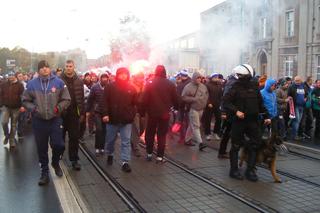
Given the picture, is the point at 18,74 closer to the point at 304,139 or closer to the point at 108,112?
the point at 108,112

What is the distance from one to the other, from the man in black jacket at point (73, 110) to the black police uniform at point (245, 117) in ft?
8.87

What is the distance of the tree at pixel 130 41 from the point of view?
26.2 m

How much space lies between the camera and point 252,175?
23.1ft

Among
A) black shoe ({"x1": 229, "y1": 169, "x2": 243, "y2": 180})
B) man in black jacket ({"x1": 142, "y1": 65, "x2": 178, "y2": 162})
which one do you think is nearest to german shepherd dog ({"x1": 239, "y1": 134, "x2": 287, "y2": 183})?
black shoe ({"x1": 229, "y1": 169, "x2": 243, "y2": 180})

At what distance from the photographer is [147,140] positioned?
8.69 metres

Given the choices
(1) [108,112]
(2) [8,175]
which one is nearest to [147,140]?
(1) [108,112]

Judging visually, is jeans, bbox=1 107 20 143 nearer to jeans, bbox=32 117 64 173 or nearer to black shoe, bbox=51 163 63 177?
black shoe, bbox=51 163 63 177

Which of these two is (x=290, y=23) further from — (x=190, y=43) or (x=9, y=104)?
(x=9, y=104)

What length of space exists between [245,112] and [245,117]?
9cm

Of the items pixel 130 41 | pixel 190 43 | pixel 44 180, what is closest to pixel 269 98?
pixel 44 180

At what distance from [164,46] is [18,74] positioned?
15888 millimetres

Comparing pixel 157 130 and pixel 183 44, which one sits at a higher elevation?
pixel 183 44

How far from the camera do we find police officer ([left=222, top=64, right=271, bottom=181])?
7070 mm

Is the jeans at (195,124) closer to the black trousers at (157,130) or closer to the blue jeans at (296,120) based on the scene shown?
the black trousers at (157,130)
